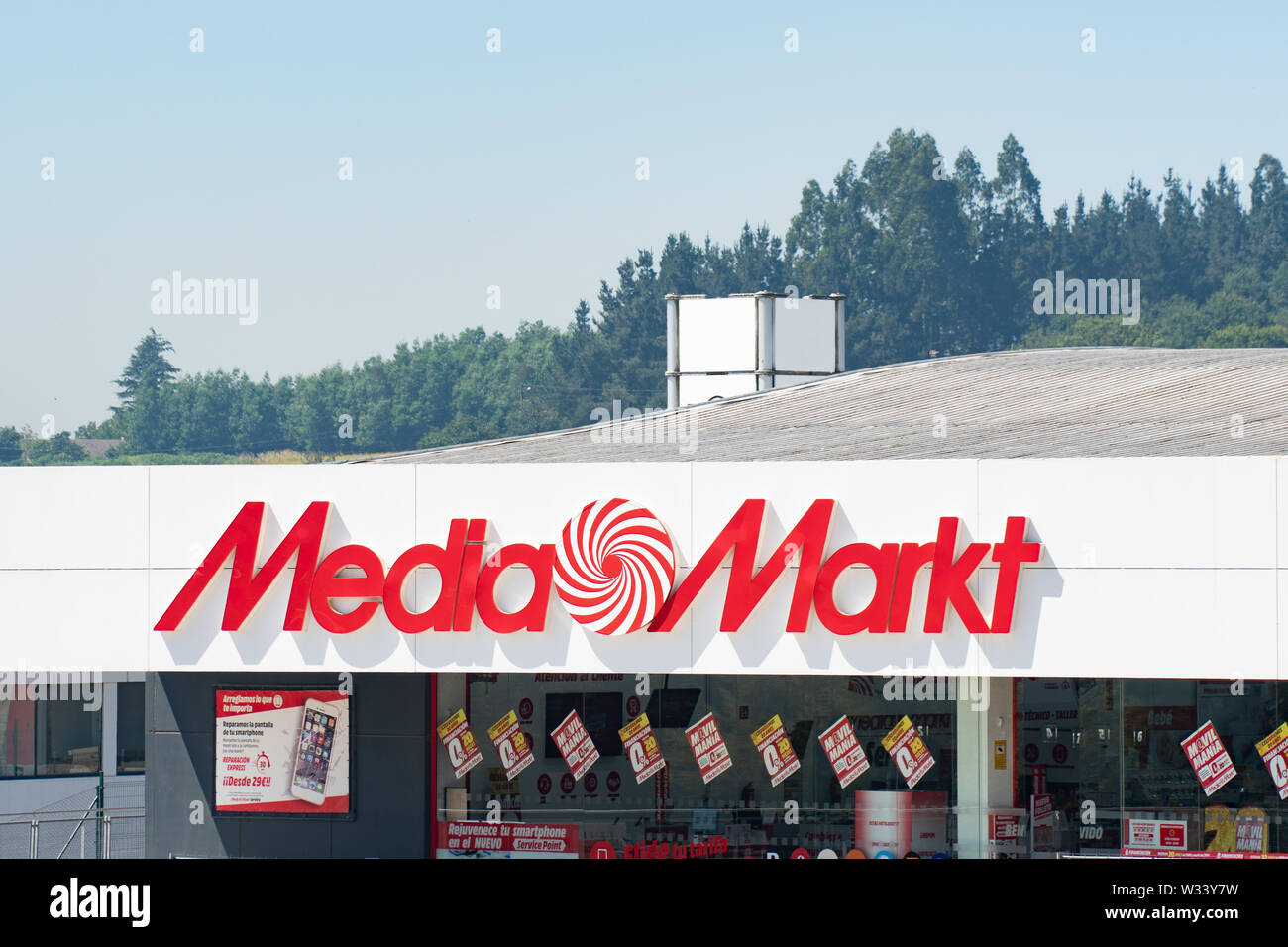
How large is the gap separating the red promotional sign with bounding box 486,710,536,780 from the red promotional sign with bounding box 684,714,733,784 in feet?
6.76

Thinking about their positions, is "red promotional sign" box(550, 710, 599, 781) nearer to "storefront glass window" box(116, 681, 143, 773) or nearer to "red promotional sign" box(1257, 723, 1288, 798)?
"red promotional sign" box(1257, 723, 1288, 798)

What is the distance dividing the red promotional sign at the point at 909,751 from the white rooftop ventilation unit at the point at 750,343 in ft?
47.2

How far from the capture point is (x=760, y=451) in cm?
2033

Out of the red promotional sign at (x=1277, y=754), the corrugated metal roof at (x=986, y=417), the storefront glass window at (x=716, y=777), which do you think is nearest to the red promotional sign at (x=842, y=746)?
the storefront glass window at (x=716, y=777)

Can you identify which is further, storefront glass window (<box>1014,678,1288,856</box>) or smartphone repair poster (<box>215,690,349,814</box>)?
smartphone repair poster (<box>215,690,349,814</box>)

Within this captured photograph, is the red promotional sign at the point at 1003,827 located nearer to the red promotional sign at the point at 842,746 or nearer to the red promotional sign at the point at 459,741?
the red promotional sign at the point at 842,746

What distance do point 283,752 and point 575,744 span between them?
3655 millimetres

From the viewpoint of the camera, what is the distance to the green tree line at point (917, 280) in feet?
385

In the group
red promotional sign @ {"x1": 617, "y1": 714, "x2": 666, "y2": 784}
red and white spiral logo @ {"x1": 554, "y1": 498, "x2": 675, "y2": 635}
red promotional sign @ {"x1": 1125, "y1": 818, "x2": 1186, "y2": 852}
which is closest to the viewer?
red and white spiral logo @ {"x1": 554, "y1": 498, "x2": 675, "y2": 635}

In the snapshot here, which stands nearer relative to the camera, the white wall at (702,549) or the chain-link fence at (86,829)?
the white wall at (702,549)

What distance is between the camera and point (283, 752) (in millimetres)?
20234

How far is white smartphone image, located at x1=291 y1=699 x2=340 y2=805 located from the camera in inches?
792

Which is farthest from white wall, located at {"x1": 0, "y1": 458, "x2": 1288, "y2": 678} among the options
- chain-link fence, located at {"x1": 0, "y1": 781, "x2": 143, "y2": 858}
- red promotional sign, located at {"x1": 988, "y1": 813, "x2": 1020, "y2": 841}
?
chain-link fence, located at {"x1": 0, "y1": 781, "x2": 143, "y2": 858}
